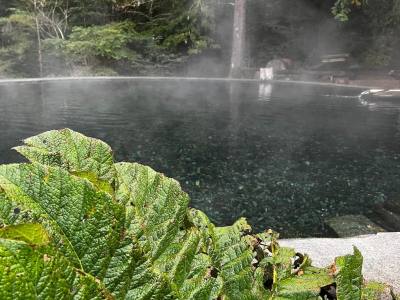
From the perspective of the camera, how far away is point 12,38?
74.0 feet

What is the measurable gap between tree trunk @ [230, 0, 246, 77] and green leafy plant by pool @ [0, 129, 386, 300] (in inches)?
838

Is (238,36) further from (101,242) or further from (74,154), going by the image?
(101,242)

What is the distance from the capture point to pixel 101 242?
46 cm

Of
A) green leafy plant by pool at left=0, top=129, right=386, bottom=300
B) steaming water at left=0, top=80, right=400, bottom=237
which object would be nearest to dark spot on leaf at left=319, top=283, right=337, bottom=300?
green leafy plant by pool at left=0, top=129, right=386, bottom=300

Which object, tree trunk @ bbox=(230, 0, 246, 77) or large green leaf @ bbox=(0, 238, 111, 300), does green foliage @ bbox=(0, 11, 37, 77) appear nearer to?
tree trunk @ bbox=(230, 0, 246, 77)

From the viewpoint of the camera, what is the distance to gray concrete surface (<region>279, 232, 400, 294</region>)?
2.15 metres

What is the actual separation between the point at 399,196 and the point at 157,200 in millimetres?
5848

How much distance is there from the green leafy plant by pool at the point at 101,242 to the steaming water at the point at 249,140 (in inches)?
Answer: 159

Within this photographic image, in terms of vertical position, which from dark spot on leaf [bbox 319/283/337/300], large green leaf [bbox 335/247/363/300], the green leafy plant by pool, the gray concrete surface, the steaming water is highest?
the green leafy plant by pool

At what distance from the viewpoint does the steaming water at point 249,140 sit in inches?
225

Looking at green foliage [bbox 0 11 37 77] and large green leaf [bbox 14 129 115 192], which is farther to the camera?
green foliage [bbox 0 11 37 77]

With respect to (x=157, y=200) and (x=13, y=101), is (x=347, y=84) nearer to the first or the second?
(x=13, y=101)

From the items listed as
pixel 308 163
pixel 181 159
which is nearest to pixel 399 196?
pixel 308 163

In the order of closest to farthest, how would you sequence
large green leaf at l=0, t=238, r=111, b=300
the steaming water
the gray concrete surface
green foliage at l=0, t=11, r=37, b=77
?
large green leaf at l=0, t=238, r=111, b=300 → the gray concrete surface → the steaming water → green foliage at l=0, t=11, r=37, b=77
